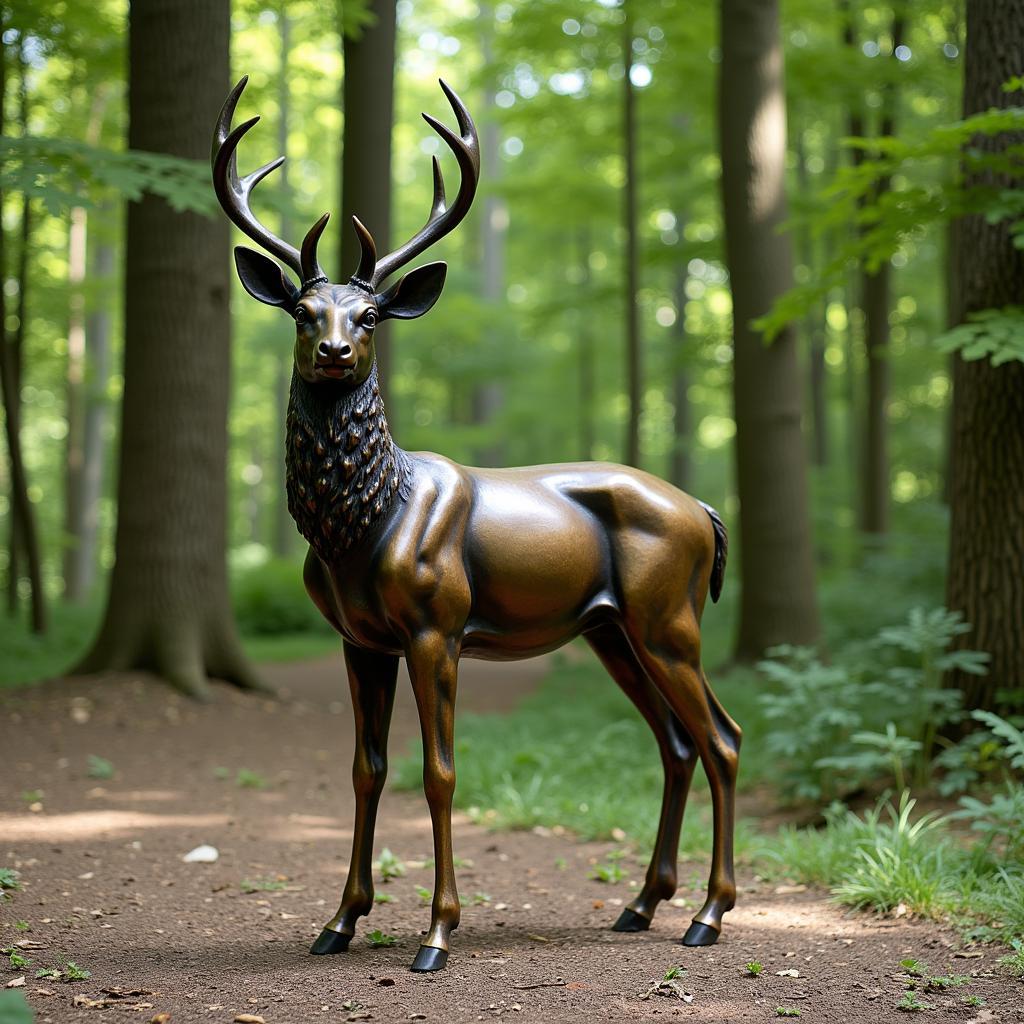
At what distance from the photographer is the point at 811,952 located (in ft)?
13.8

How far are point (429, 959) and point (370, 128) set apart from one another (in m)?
8.92

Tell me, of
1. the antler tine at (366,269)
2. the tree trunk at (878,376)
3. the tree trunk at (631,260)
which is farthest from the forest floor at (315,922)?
the tree trunk at (878,376)

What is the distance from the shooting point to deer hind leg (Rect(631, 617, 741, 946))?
13.7ft

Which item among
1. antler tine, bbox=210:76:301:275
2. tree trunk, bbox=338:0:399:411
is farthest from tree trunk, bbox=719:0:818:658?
antler tine, bbox=210:76:301:275

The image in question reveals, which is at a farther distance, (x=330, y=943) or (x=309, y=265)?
(x=330, y=943)

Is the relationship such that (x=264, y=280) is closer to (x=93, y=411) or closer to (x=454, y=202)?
(x=454, y=202)

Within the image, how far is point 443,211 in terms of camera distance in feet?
13.3

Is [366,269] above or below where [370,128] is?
below

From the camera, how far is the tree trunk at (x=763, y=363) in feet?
31.4

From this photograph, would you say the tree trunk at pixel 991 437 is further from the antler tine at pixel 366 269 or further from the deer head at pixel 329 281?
the antler tine at pixel 366 269

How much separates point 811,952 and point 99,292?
55.0ft

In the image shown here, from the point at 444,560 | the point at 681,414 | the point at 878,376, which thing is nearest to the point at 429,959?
the point at 444,560

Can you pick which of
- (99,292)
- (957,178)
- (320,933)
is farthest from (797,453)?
(99,292)

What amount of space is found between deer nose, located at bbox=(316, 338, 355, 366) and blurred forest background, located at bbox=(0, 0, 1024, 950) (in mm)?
2943
